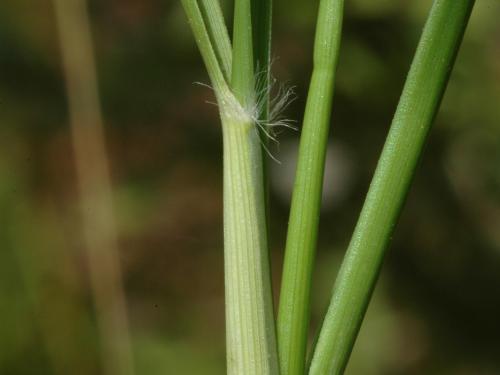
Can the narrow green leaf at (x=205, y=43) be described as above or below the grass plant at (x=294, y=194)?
above

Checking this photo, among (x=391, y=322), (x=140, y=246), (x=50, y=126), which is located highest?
(x=50, y=126)

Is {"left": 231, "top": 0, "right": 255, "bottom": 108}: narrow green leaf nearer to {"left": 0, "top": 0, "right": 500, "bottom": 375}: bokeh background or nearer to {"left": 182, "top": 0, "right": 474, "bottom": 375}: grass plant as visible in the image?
{"left": 182, "top": 0, "right": 474, "bottom": 375}: grass plant

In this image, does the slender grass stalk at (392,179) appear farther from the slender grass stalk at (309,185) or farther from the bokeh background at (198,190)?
the bokeh background at (198,190)

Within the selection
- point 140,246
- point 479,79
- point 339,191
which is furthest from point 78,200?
point 479,79

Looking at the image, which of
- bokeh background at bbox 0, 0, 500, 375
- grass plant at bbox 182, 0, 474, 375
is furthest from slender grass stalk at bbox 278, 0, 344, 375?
bokeh background at bbox 0, 0, 500, 375

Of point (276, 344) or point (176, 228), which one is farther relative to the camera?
point (176, 228)

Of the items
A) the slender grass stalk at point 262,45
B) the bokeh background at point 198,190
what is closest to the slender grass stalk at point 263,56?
the slender grass stalk at point 262,45

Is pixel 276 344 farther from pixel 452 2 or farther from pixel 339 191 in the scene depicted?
pixel 339 191
